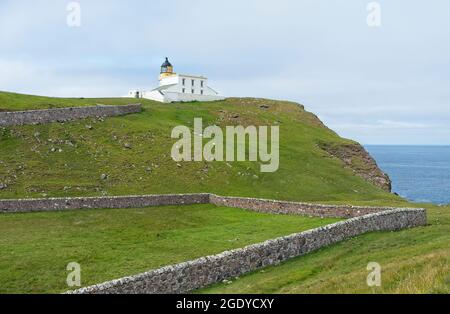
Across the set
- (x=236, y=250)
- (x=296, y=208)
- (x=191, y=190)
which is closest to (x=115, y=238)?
(x=236, y=250)

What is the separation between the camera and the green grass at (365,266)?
16341mm

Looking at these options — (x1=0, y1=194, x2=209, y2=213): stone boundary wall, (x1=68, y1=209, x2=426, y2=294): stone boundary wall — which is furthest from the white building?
(x1=68, y1=209, x2=426, y2=294): stone boundary wall

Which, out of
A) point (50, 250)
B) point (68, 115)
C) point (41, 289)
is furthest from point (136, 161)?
point (41, 289)

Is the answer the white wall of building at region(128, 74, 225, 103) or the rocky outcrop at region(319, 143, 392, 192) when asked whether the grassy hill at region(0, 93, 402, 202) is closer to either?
the rocky outcrop at region(319, 143, 392, 192)

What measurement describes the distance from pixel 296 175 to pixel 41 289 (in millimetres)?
47246

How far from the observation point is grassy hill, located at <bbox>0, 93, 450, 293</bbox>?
2177cm

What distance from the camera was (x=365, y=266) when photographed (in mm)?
21344

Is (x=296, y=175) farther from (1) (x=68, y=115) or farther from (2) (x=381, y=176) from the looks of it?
(1) (x=68, y=115)

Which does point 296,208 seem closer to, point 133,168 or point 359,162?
point 133,168

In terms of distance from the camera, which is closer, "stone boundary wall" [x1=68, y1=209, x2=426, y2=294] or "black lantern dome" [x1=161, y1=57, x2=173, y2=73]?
"stone boundary wall" [x1=68, y1=209, x2=426, y2=294]
